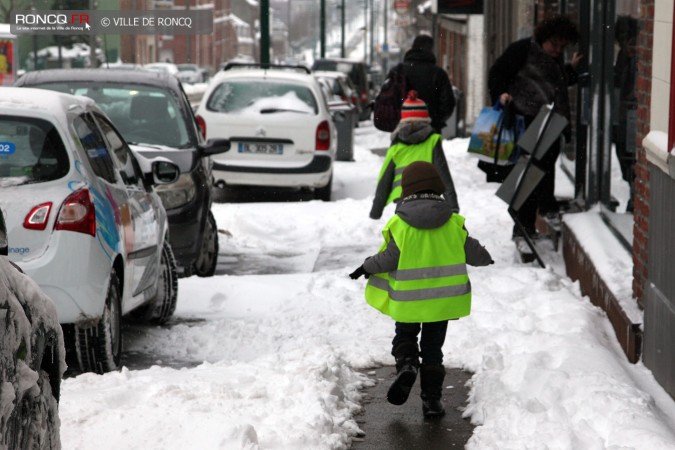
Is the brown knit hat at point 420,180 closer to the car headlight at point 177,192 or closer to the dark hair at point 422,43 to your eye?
the car headlight at point 177,192

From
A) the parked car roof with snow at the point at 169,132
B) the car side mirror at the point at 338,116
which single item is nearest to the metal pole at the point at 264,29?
the car side mirror at the point at 338,116

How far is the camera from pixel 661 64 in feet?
21.9

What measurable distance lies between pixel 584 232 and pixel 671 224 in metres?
3.21

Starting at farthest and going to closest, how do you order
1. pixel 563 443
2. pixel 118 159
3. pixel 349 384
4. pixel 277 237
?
pixel 277 237, pixel 118 159, pixel 349 384, pixel 563 443

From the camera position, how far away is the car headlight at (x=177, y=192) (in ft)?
34.3

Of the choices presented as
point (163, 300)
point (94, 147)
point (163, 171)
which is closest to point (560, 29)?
point (163, 171)

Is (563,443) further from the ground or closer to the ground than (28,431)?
closer to the ground

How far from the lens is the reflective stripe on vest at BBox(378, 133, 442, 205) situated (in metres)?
9.14

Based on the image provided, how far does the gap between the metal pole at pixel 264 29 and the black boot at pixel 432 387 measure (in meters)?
13.4

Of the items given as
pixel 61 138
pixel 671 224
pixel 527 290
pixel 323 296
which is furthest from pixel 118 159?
pixel 671 224

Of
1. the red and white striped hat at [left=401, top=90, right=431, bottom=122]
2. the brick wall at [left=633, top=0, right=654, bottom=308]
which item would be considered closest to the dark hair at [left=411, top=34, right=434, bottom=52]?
the red and white striped hat at [left=401, top=90, right=431, bottom=122]

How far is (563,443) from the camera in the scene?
522 cm

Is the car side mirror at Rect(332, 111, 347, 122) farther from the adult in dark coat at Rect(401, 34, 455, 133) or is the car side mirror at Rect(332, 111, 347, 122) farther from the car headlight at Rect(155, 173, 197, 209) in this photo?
the car headlight at Rect(155, 173, 197, 209)

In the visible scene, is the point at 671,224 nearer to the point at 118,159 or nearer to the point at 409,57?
the point at 118,159
